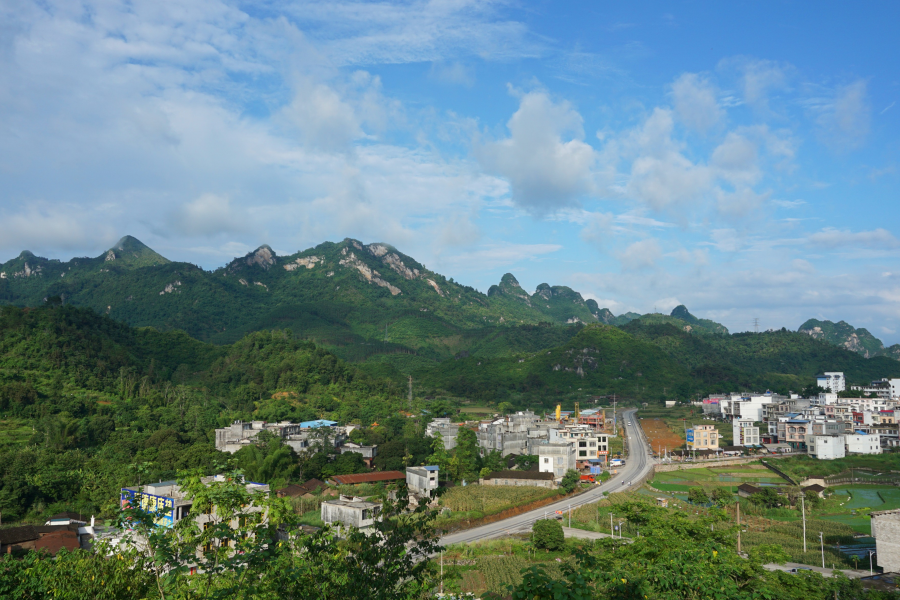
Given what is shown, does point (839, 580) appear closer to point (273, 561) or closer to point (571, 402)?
point (273, 561)

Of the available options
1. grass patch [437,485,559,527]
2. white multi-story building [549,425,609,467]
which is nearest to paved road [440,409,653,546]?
grass patch [437,485,559,527]

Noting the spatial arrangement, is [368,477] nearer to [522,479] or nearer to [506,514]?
[506,514]

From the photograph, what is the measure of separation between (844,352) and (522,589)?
417 ft

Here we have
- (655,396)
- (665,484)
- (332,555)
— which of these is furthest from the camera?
(655,396)

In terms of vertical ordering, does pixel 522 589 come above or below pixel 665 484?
above

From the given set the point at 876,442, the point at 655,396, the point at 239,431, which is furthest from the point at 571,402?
the point at 239,431

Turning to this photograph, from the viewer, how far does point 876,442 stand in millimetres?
47000

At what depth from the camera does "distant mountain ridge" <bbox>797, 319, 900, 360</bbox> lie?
543 ft

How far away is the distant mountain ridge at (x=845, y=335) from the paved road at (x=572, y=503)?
461 ft

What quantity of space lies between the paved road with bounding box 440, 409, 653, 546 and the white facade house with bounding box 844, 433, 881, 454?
1522cm

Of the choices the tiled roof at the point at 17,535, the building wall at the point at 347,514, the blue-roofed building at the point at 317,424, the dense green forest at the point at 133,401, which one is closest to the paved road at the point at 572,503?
the building wall at the point at 347,514

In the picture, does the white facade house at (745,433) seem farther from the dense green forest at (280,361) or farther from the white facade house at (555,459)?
the dense green forest at (280,361)

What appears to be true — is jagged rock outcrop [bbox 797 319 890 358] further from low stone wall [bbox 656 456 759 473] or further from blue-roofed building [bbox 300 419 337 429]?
blue-roofed building [bbox 300 419 337 429]

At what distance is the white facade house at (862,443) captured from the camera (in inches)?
1847
